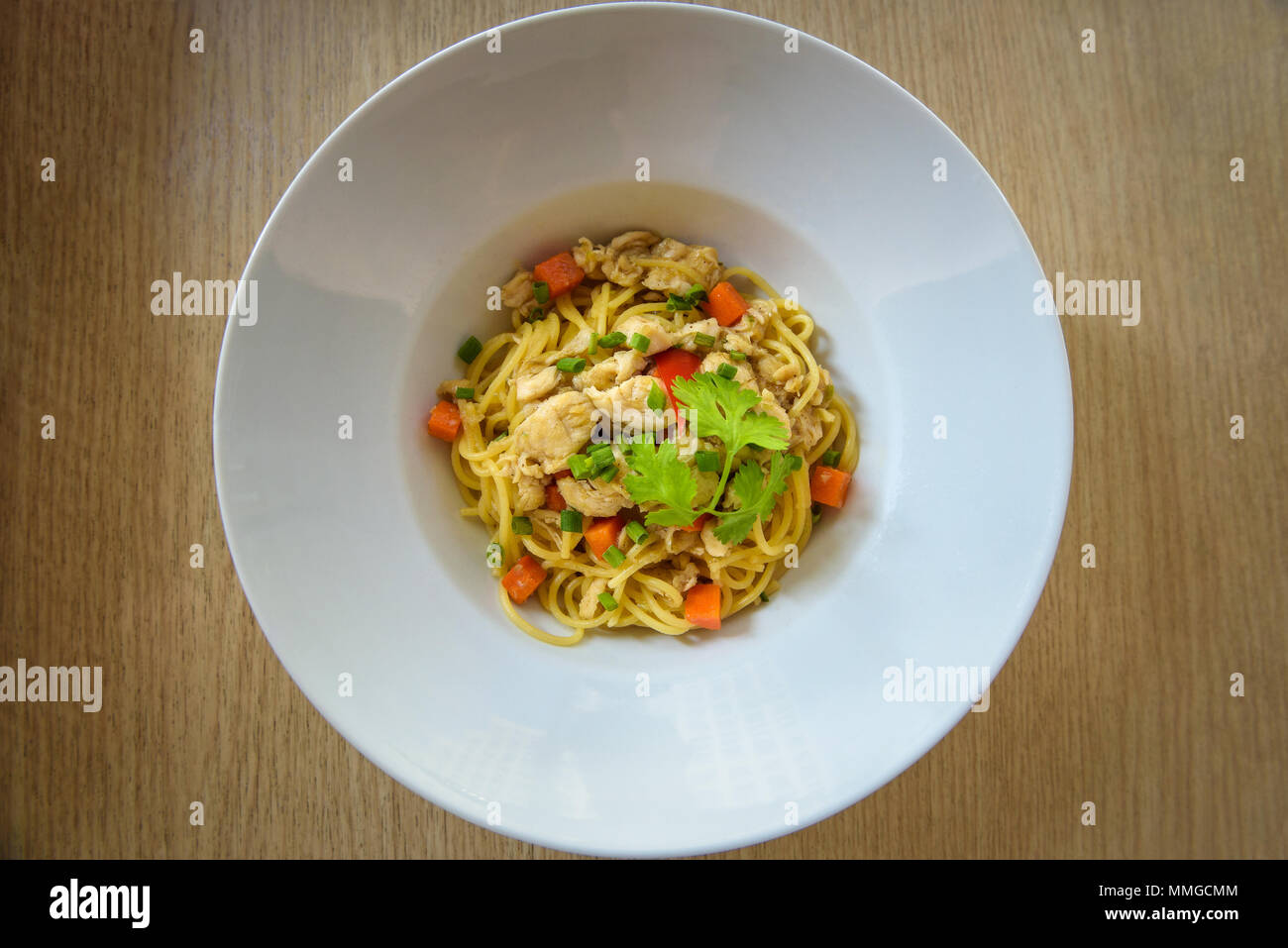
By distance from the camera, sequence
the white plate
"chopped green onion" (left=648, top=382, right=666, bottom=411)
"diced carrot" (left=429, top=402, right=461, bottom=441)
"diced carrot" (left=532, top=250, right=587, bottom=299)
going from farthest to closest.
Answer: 1. "diced carrot" (left=532, top=250, right=587, bottom=299)
2. "diced carrot" (left=429, top=402, right=461, bottom=441)
3. "chopped green onion" (left=648, top=382, right=666, bottom=411)
4. the white plate

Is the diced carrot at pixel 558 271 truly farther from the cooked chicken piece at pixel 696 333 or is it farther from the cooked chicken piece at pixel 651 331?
the cooked chicken piece at pixel 696 333

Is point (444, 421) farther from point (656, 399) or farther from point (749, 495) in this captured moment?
point (749, 495)

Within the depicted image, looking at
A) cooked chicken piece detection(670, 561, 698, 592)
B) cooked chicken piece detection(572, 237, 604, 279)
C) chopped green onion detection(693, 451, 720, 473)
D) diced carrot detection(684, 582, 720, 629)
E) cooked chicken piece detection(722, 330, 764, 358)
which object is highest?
cooked chicken piece detection(572, 237, 604, 279)

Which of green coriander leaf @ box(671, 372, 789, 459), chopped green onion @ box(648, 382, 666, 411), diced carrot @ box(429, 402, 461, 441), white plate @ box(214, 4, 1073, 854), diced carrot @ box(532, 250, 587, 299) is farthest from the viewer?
diced carrot @ box(532, 250, 587, 299)

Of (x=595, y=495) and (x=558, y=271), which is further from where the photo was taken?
(x=558, y=271)

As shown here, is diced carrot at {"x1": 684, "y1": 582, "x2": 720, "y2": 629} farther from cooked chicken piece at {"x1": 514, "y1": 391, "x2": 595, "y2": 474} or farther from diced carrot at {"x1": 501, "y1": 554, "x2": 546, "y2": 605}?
cooked chicken piece at {"x1": 514, "y1": 391, "x2": 595, "y2": 474}

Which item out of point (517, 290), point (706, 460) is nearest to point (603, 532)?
point (706, 460)

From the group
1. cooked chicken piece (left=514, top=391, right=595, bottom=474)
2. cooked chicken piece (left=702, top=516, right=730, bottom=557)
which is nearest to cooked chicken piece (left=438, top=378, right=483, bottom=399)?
cooked chicken piece (left=514, top=391, right=595, bottom=474)
